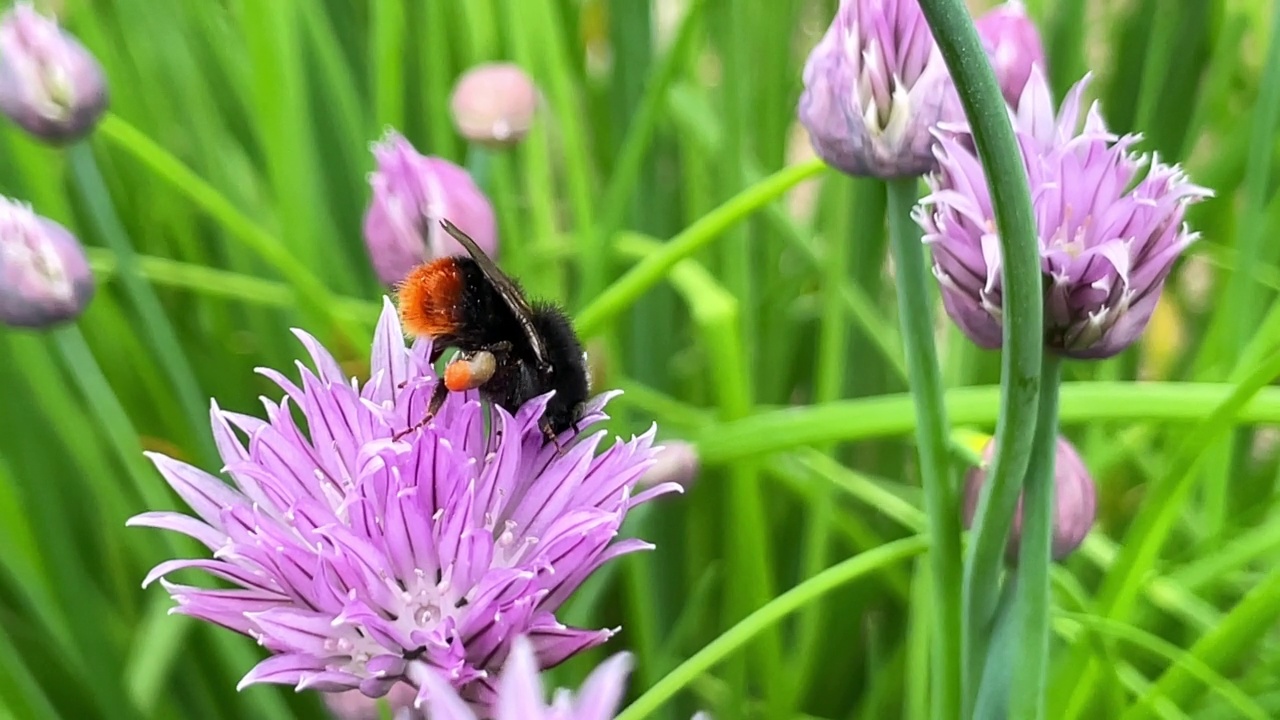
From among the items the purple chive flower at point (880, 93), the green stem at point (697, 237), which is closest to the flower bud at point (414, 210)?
the green stem at point (697, 237)

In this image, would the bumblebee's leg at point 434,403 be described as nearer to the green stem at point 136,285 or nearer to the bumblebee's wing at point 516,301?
the bumblebee's wing at point 516,301

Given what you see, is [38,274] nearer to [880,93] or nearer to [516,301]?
[516,301]

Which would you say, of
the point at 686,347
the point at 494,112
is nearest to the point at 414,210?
the point at 494,112

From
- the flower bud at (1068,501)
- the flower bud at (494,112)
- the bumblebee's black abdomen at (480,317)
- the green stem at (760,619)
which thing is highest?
the flower bud at (494,112)

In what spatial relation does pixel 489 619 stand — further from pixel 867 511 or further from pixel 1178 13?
pixel 1178 13

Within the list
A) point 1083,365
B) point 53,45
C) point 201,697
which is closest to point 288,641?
point 53,45

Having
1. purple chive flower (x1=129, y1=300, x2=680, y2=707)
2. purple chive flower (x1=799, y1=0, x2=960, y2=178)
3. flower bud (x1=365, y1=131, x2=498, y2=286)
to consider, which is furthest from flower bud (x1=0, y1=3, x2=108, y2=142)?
purple chive flower (x1=799, y1=0, x2=960, y2=178)
